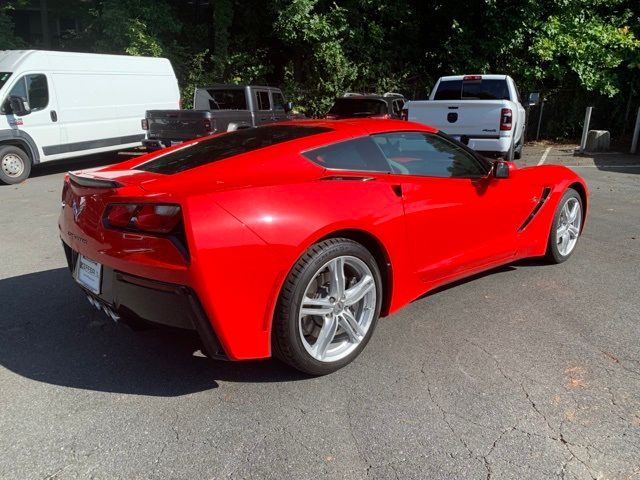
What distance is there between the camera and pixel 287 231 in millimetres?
2750

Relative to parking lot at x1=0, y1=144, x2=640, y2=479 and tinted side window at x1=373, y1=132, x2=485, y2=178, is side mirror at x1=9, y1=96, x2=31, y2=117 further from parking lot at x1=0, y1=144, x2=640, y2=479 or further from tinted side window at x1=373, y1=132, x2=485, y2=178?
tinted side window at x1=373, y1=132, x2=485, y2=178

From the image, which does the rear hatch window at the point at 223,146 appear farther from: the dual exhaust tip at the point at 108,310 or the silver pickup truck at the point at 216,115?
the silver pickup truck at the point at 216,115

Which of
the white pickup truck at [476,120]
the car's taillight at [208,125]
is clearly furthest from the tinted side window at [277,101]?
the white pickup truck at [476,120]

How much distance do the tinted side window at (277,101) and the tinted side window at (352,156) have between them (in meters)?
9.08

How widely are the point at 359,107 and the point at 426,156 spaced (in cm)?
776

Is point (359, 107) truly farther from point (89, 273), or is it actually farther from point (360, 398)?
point (360, 398)

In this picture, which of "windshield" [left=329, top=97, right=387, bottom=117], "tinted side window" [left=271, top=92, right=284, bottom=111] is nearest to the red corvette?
"windshield" [left=329, top=97, right=387, bottom=117]

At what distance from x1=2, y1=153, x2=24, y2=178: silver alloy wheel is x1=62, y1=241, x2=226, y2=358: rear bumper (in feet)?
27.9

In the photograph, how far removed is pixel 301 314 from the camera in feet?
9.49

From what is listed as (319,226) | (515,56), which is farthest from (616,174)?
(319,226)

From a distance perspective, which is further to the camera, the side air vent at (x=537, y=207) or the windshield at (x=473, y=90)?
the windshield at (x=473, y=90)

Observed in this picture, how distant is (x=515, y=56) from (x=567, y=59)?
59.8 inches

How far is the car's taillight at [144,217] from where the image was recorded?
2.61 m

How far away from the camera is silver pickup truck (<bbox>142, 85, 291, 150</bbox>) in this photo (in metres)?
10.2
